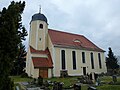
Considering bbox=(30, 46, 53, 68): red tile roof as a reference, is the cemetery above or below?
below

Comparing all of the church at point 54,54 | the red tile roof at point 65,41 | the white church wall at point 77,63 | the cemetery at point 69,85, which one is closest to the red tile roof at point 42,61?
the church at point 54,54

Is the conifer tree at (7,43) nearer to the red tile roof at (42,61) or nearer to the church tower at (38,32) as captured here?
the red tile roof at (42,61)

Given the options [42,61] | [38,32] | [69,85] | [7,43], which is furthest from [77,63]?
[7,43]

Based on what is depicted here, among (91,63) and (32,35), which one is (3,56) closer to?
(32,35)

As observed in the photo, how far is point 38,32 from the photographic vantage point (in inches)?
1265

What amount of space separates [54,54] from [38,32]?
19.8ft

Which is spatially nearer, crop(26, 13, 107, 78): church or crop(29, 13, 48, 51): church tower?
crop(26, 13, 107, 78): church

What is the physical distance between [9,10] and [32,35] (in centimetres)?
2422

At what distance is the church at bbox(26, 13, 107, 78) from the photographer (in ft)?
94.5

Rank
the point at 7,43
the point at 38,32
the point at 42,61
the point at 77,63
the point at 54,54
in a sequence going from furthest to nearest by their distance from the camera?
the point at 77,63 → the point at 38,32 → the point at 54,54 → the point at 42,61 → the point at 7,43

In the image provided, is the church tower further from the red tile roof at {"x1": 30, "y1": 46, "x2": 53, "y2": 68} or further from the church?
the red tile roof at {"x1": 30, "y1": 46, "x2": 53, "y2": 68}

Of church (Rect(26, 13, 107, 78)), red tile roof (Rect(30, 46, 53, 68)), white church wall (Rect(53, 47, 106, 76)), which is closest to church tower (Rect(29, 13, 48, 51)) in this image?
church (Rect(26, 13, 107, 78))

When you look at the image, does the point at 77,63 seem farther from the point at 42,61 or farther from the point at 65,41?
the point at 42,61

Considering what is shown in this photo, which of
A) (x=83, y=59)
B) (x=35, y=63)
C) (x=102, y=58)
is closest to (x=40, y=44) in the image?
(x=35, y=63)
